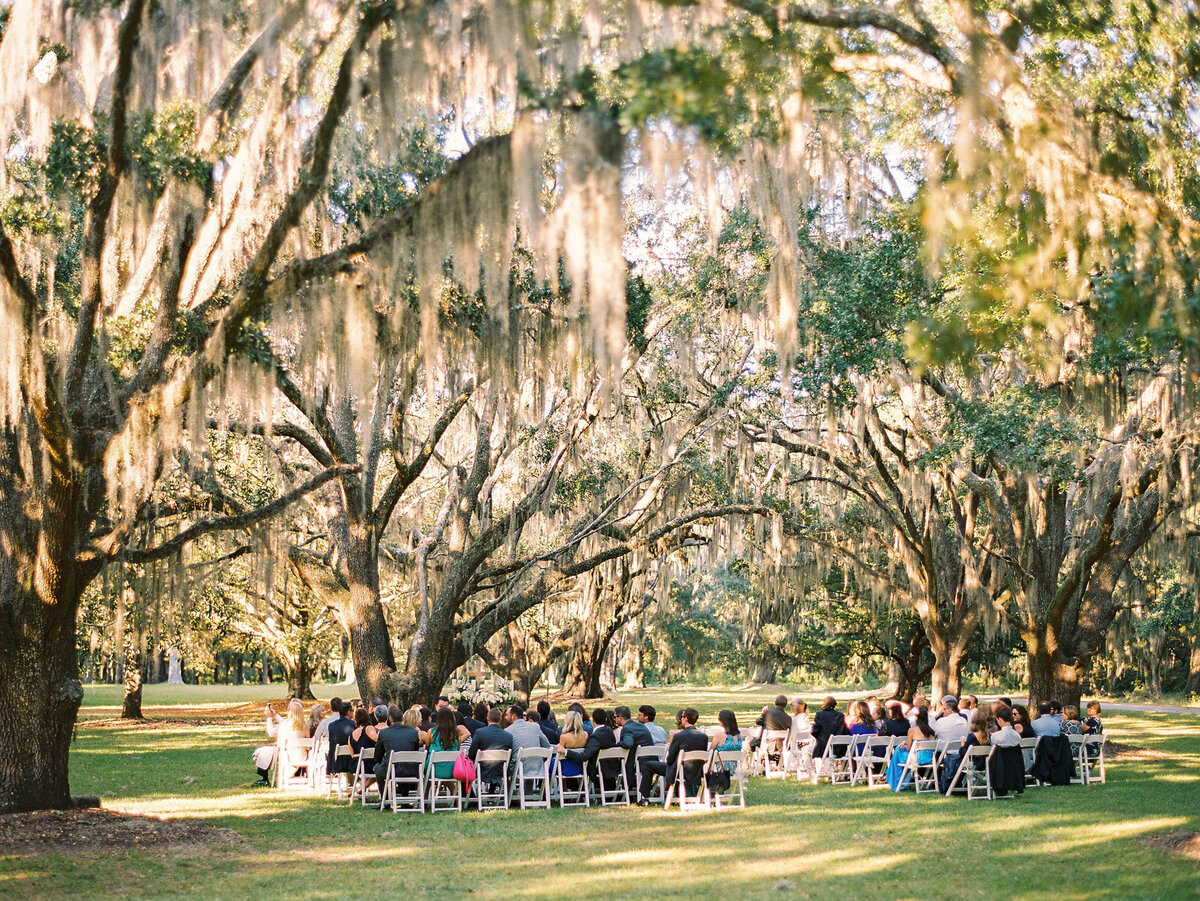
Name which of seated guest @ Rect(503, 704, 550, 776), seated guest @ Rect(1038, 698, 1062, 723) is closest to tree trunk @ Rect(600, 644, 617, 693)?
seated guest @ Rect(1038, 698, 1062, 723)

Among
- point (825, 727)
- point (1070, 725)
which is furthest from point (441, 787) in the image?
point (1070, 725)

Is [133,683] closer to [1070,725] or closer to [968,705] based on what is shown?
[968,705]

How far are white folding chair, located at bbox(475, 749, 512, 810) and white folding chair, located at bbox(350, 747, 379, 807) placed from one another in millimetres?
1069

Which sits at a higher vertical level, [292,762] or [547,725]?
[547,725]

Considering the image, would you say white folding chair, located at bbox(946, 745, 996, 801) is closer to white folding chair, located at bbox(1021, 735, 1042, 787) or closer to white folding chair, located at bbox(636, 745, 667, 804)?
white folding chair, located at bbox(1021, 735, 1042, 787)

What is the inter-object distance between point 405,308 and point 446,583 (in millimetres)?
4972

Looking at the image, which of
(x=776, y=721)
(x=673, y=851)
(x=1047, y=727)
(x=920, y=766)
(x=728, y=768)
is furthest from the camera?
(x=776, y=721)

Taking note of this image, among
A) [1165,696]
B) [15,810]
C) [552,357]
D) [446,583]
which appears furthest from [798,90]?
[1165,696]

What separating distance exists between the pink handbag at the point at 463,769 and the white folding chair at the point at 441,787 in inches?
1.6

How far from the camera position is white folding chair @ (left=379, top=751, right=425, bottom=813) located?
9672 millimetres

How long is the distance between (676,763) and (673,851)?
8.20 feet

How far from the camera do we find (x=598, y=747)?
33.1 feet

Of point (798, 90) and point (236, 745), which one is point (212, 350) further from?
point (236, 745)

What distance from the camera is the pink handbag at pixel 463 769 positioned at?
9781mm
